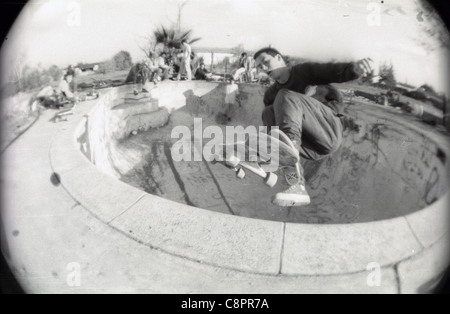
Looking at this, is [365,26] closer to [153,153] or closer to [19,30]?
[153,153]

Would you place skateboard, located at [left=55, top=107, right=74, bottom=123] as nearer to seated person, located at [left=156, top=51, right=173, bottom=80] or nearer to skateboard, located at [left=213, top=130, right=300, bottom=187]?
seated person, located at [left=156, top=51, right=173, bottom=80]

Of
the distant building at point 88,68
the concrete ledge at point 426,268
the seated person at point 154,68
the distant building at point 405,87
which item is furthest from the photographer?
the seated person at point 154,68

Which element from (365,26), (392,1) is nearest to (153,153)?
(365,26)

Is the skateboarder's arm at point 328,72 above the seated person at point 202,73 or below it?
above

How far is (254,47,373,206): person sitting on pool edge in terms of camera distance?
2707 mm

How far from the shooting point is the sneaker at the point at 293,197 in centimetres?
Answer: 285

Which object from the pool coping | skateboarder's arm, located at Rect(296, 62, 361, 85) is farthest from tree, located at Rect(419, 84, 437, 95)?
the pool coping

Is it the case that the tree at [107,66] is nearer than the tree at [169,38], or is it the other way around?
the tree at [169,38]

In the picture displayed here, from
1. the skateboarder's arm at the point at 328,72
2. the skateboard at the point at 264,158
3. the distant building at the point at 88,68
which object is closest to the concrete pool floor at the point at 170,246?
the skateboard at the point at 264,158

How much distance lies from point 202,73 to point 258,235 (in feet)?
5.82

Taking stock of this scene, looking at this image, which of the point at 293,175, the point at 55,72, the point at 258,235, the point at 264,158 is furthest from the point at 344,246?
the point at 55,72

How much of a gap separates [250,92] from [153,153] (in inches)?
46.4

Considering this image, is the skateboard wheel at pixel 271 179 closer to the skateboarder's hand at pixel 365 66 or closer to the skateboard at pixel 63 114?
the skateboarder's hand at pixel 365 66

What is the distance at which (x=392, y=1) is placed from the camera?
2650mm
